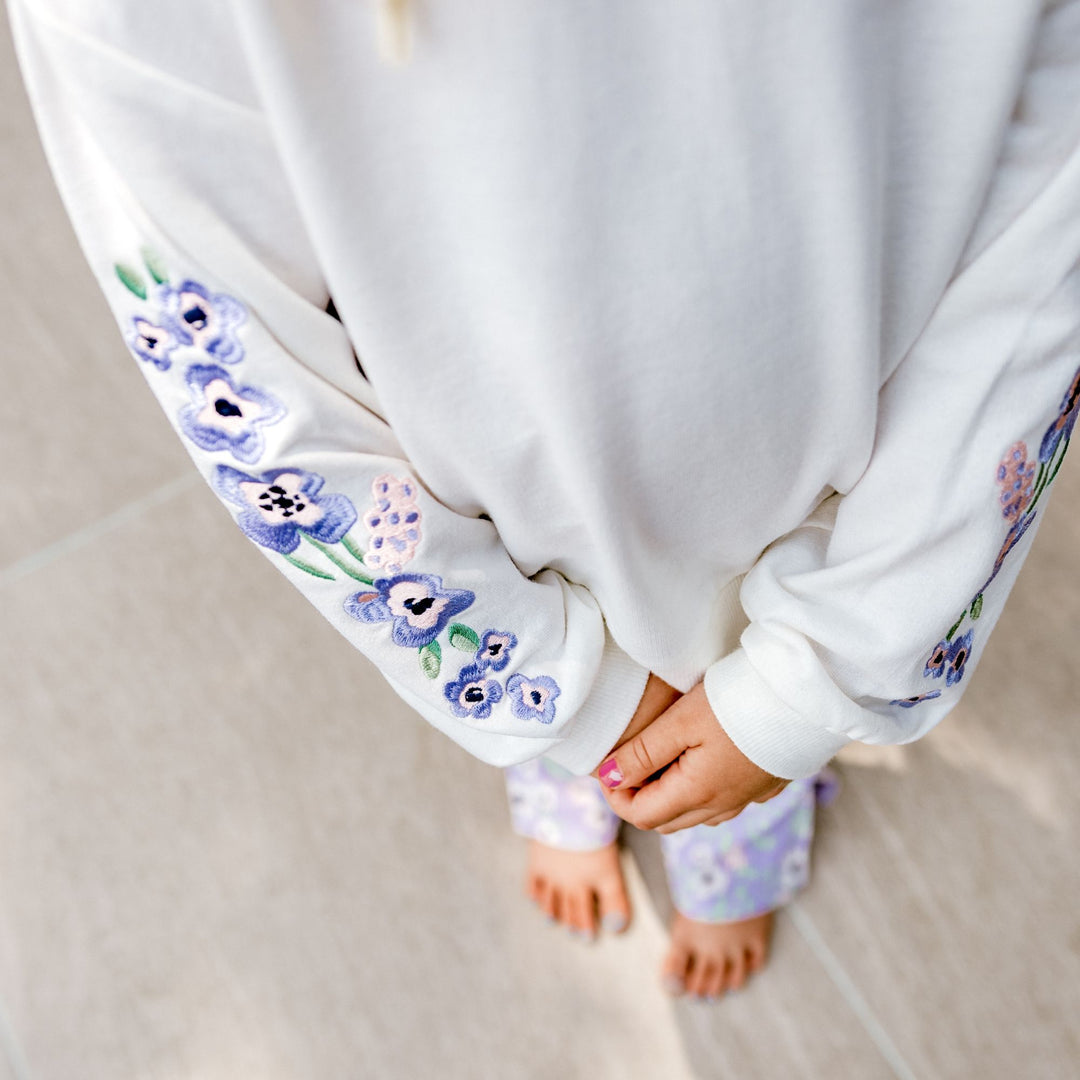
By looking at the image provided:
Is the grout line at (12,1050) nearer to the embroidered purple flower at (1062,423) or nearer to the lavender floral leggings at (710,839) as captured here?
the lavender floral leggings at (710,839)

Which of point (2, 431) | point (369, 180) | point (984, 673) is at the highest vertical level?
point (369, 180)

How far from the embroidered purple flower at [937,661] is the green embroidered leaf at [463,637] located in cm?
22

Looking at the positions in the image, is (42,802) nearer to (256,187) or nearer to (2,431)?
(2,431)

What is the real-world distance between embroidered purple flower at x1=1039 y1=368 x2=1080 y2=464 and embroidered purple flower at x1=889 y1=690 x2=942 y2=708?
5.4 inches

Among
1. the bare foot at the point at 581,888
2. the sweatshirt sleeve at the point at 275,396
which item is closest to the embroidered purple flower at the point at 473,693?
the sweatshirt sleeve at the point at 275,396

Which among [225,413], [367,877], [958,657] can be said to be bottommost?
[367,877]

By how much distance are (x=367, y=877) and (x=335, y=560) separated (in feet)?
1.70

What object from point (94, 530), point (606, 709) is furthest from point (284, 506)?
point (94, 530)

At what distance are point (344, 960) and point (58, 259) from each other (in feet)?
2.38

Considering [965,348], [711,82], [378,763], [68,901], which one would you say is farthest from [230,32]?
[68,901]

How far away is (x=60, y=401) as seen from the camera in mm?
1060

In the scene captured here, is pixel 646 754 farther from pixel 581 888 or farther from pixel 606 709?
pixel 581 888

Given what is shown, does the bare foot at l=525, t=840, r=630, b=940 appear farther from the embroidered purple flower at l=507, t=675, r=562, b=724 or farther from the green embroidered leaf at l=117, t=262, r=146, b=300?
the green embroidered leaf at l=117, t=262, r=146, b=300

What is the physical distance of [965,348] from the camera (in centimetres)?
46
